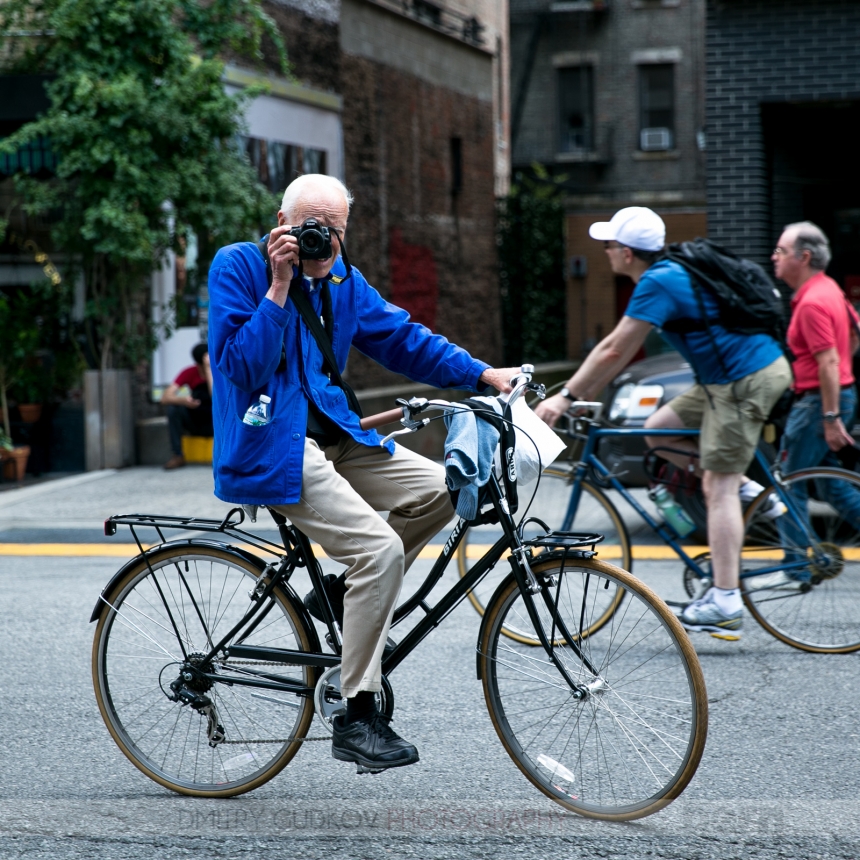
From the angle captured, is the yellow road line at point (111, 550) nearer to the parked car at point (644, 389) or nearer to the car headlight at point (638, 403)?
the parked car at point (644, 389)

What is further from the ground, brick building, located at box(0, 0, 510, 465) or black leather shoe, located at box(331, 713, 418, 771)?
brick building, located at box(0, 0, 510, 465)

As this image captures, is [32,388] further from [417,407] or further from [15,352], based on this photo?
[417,407]

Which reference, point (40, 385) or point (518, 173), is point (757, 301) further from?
point (518, 173)

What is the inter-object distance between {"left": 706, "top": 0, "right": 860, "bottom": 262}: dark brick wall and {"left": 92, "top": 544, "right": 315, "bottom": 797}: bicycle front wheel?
922 cm

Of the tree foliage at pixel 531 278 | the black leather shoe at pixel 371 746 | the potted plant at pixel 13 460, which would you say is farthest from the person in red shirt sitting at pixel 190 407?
the tree foliage at pixel 531 278

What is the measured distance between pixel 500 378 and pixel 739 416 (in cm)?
198

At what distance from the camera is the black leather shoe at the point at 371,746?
11.7 ft

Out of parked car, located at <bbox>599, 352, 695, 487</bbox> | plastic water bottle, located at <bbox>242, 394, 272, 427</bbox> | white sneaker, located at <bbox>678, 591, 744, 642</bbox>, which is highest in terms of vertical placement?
plastic water bottle, located at <bbox>242, 394, 272, 427</bbox>

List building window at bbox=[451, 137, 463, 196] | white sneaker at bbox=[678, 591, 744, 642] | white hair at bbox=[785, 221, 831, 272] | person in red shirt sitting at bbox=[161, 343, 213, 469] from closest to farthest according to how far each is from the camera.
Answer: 1. white sneaker at bbox=[678, 591, 744, 642]
2. white hair at bbox=[785, 221, 831, 272]
3. person in red shirt sitting at bbox=[161, 343, 213, 469]
4. building window at bbox=[451, 137, 463, 196]

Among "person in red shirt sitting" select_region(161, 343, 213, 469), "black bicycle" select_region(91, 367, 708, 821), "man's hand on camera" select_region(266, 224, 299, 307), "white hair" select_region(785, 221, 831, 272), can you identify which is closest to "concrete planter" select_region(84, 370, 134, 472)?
"person in red shirt sitting" select_region(161, 343, 213, 469)

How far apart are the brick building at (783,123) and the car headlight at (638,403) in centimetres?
406

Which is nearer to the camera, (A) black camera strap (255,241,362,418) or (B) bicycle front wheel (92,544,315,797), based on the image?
(A) black camera strap (255,241,362,418)

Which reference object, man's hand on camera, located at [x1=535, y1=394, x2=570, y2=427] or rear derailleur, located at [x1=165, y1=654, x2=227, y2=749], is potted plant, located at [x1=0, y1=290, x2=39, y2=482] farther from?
rear derailleur, located at [x1=165, y1=654, x2=227, y2=749]

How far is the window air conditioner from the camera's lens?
32344 millimetres
